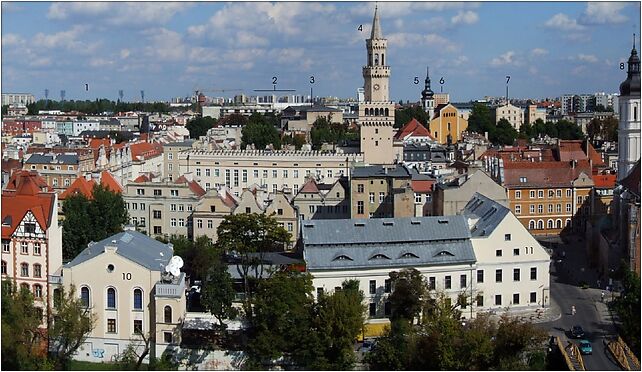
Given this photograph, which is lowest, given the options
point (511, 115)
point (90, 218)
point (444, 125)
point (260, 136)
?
point (90, 218)

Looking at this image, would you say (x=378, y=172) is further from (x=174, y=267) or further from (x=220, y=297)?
(x=174, y=267)

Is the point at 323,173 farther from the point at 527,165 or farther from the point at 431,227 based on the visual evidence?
the point at 431,227

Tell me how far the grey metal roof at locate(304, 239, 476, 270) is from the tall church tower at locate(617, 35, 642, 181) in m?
15.1

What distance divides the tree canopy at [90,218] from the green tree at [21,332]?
25.8 ft

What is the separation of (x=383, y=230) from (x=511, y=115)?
7388 centimetres

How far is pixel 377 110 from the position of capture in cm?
6122

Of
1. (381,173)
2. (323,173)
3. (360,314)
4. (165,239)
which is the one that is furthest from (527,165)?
(360,314)

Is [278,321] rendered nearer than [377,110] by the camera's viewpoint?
Yes

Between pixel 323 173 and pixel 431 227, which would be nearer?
pixel 431 227

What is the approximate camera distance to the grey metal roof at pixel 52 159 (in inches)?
2079

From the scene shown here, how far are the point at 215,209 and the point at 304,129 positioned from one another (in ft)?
190

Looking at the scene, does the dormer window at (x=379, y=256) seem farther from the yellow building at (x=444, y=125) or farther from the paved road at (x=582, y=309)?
the yellow building at (x=444, y=125)

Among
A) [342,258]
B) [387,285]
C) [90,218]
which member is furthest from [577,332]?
[90,218]

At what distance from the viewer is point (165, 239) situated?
4047 cm
